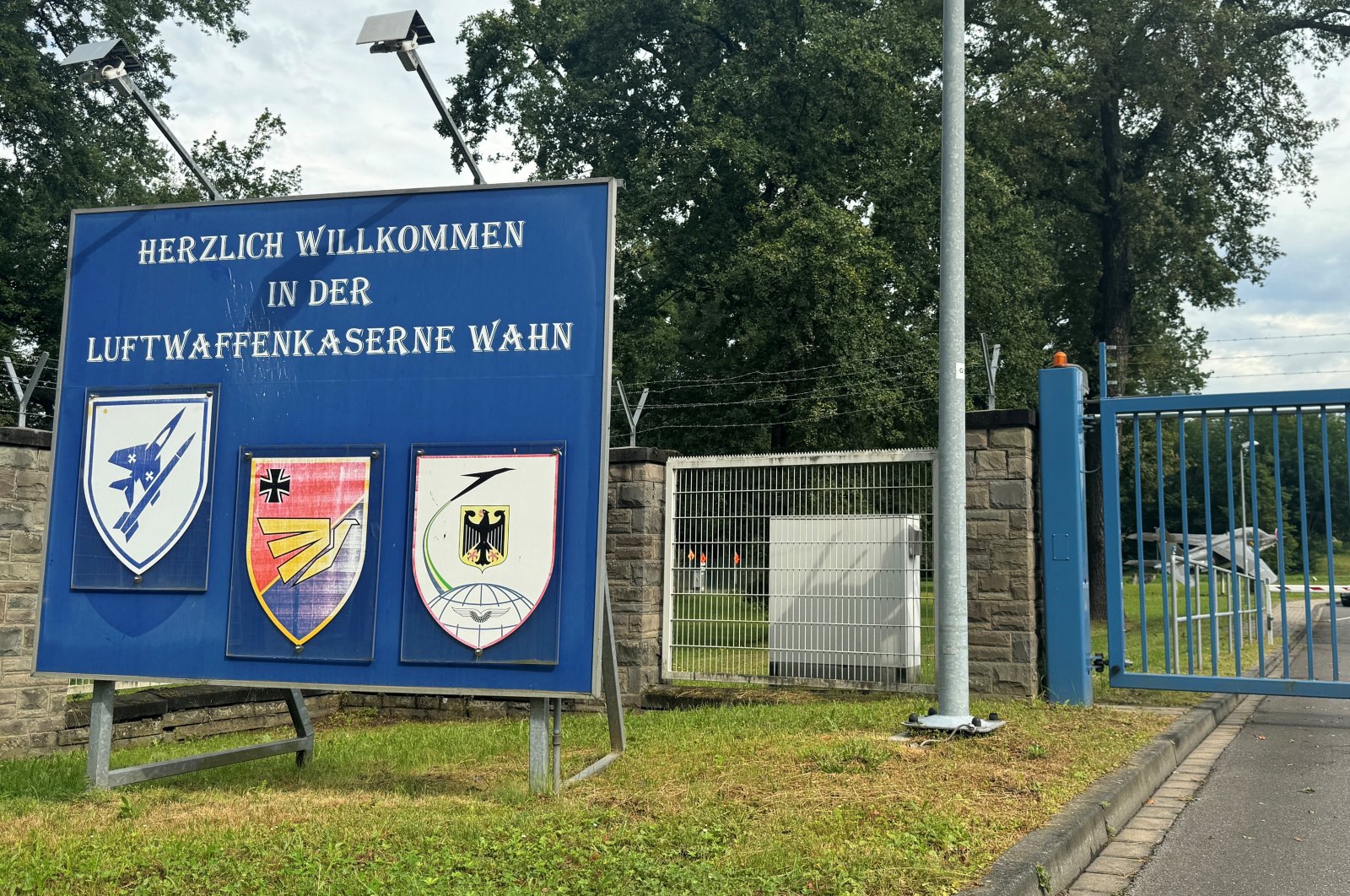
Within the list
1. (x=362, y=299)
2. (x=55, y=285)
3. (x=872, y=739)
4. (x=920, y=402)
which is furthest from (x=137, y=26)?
(x=872, y=739)

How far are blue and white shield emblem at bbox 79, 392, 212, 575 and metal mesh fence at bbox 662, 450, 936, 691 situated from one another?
4758 millimetres

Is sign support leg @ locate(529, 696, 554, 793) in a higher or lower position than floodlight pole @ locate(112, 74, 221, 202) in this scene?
lower

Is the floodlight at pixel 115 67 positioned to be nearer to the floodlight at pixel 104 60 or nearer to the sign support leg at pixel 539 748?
the floodlight at pixel 104 60

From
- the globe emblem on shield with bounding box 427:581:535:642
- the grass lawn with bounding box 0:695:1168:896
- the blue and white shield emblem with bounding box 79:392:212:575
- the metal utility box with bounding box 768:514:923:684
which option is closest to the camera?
the grass lawn with bounding box 0:695:1168:896

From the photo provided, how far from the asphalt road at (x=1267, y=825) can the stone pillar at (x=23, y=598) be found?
25.3ft

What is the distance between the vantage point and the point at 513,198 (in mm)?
6699

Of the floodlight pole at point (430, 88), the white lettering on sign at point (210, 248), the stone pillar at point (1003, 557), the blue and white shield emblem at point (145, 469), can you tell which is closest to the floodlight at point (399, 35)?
the floodlight pole at point (430, 88)

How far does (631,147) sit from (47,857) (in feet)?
86.6

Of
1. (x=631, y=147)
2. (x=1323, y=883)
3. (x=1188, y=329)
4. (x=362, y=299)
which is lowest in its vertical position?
(x=1323, y=883)

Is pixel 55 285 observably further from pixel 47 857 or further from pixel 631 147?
pixel 47 857

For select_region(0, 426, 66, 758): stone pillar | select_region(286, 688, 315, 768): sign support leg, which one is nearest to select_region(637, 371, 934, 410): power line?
select_region(0, 426, 66, 758): stone pillar

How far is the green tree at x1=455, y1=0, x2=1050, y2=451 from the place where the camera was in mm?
24734

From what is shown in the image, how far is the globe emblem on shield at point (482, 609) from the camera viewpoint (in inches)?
245

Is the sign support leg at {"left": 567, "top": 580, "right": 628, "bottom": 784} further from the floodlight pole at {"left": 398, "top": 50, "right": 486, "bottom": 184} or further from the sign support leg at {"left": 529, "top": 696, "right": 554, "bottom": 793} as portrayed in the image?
the floodlight pole at {"left": 398, "top": 50, "right": 486, "bottom": 184}
